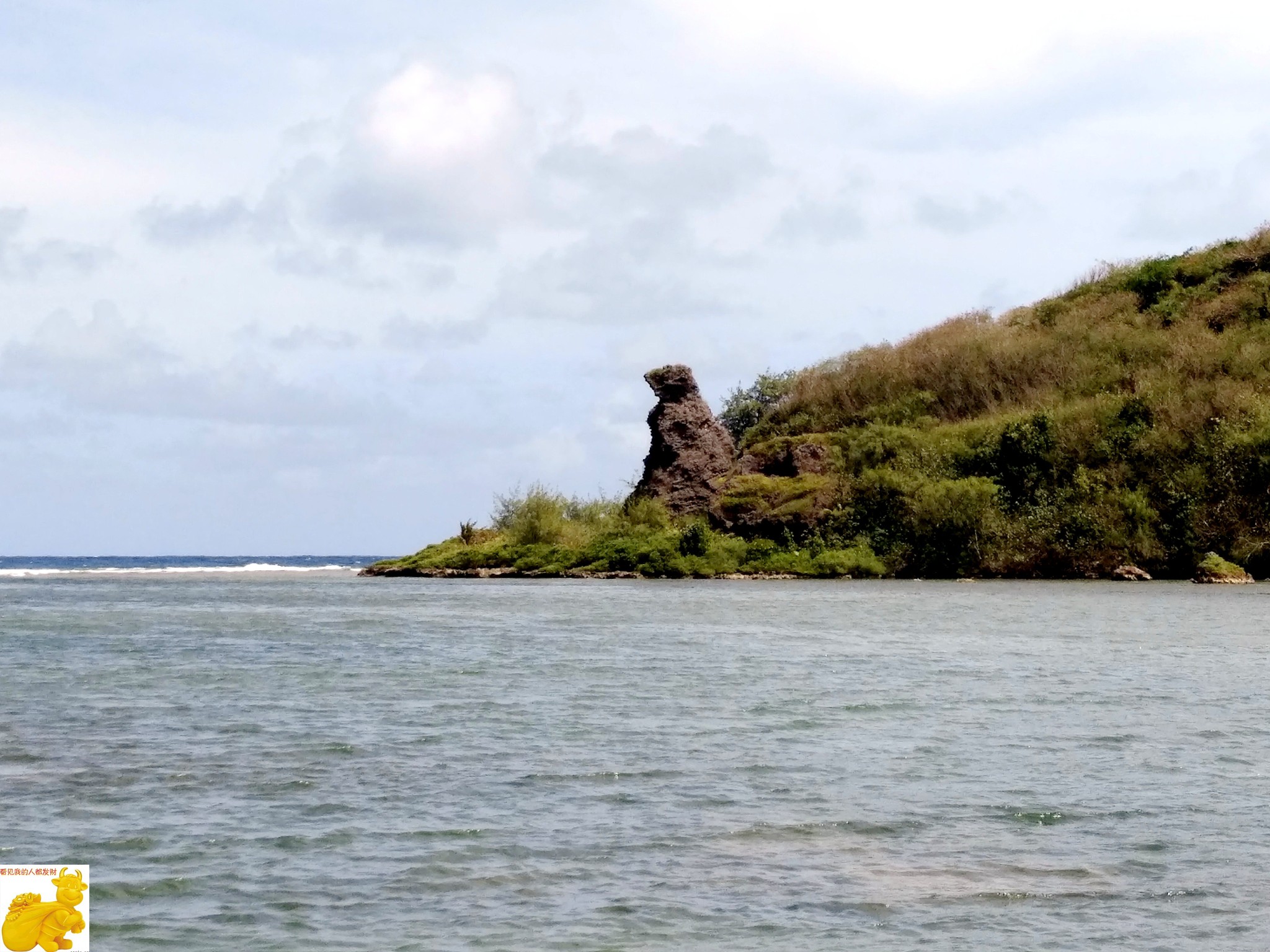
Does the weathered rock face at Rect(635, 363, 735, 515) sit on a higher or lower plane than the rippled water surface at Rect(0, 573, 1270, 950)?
higher

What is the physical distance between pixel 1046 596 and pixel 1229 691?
23.1 metres

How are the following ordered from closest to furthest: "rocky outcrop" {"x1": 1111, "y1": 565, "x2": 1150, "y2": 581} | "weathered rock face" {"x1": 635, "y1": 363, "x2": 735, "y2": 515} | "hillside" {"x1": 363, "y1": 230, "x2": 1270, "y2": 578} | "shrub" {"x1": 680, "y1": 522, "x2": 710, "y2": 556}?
1. "rocky outcrop" {"x1": 1111, "y1": 565, "x2": 1150, "y2": 581}
2. "hillside" {"x1": 363, "y1": 230, "x2": 1270, "y2": 578}
3. "shrub" {"x1": 680, "y1": 522, "x2": 710, "y2": 556}
4. "weathered rock face" {"x1": 635, "y1": 363, "x2": 735, "y2": 515}

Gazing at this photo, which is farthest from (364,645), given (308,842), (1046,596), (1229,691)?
(1046,596)

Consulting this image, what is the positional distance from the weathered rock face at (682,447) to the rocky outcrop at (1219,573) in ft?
69.4

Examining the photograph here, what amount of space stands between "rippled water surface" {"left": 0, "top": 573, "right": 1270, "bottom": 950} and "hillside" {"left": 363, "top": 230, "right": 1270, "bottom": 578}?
29.0 metres

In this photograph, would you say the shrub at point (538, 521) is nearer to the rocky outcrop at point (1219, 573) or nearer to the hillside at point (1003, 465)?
the hillside at point (1003, 465)

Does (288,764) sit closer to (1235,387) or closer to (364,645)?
(364,645)

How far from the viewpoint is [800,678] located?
2084cm

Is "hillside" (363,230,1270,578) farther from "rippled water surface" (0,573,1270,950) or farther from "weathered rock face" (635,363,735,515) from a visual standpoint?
"rippled water surface" (0,573,1270,950)

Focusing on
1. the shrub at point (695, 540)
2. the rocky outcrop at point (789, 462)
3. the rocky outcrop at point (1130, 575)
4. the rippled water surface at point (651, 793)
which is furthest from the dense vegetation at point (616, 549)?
the rippled water surface at point (651, 793)
